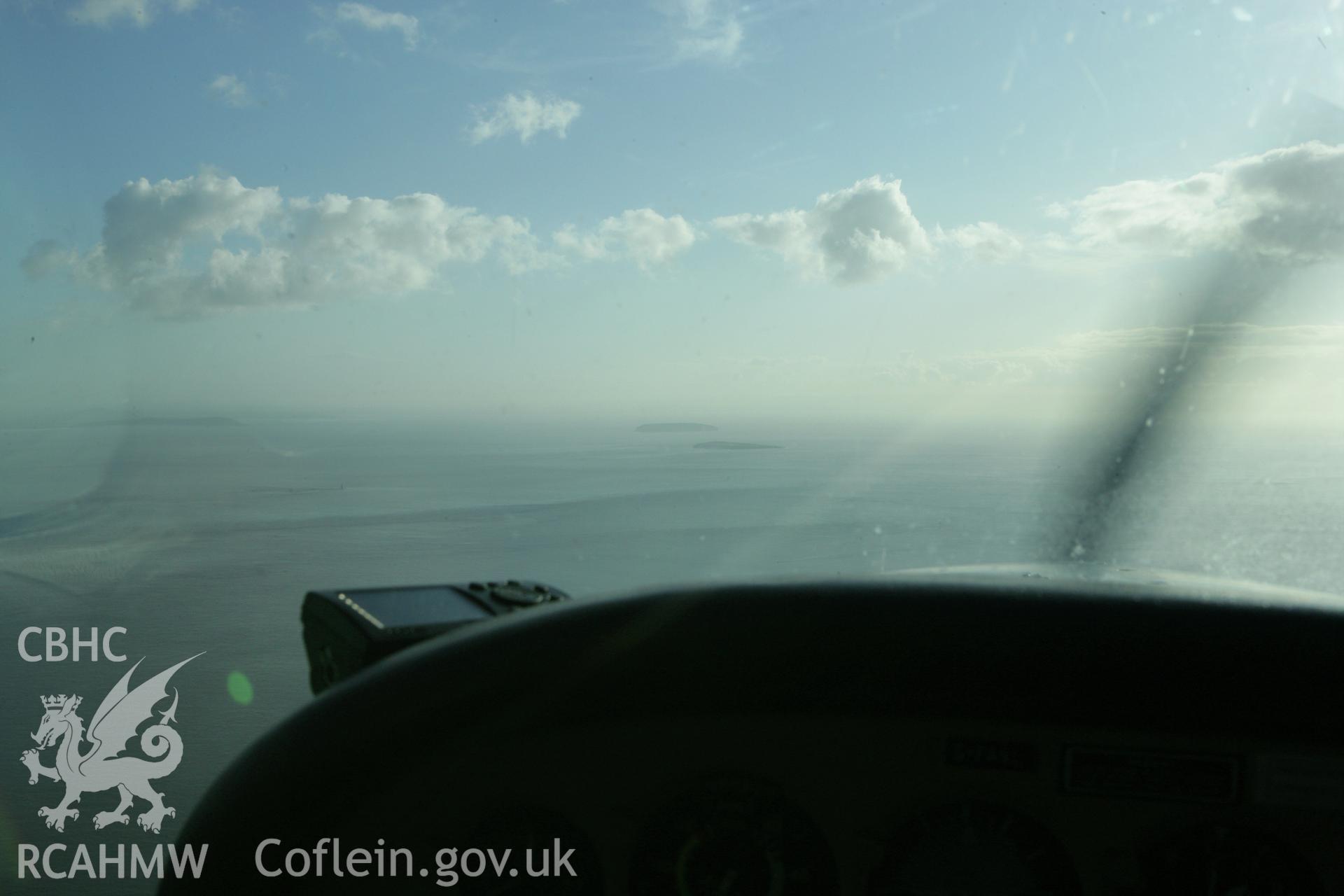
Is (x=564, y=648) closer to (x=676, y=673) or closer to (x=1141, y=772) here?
(x=676, y=673)

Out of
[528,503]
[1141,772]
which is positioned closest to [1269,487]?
[528,503]

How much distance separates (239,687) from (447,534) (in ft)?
18.8

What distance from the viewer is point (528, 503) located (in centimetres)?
1334

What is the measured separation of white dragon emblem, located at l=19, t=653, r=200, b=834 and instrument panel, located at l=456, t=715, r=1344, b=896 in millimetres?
2252

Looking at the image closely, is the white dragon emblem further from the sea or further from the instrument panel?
the instrument panel

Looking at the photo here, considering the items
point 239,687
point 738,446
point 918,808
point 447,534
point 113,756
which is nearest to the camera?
point 918,808

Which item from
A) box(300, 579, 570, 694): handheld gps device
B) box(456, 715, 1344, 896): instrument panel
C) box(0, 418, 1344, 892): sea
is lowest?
box(456, 715, 1344, 896): instrument panel

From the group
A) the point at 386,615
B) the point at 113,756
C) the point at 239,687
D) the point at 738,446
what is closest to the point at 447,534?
the point at 239,687

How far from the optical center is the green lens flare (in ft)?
13.9

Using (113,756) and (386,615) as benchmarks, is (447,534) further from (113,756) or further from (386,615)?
(386,615)

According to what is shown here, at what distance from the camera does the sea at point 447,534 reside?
412 centimetres

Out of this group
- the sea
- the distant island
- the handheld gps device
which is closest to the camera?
the handheld gps device

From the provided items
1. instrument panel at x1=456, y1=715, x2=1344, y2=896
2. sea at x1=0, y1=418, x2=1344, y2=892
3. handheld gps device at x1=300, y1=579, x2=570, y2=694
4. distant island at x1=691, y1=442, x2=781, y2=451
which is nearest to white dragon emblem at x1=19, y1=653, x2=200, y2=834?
A: sea at x1=0, y1=418, x2=1344, y2=892

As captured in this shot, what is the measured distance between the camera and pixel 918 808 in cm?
100
